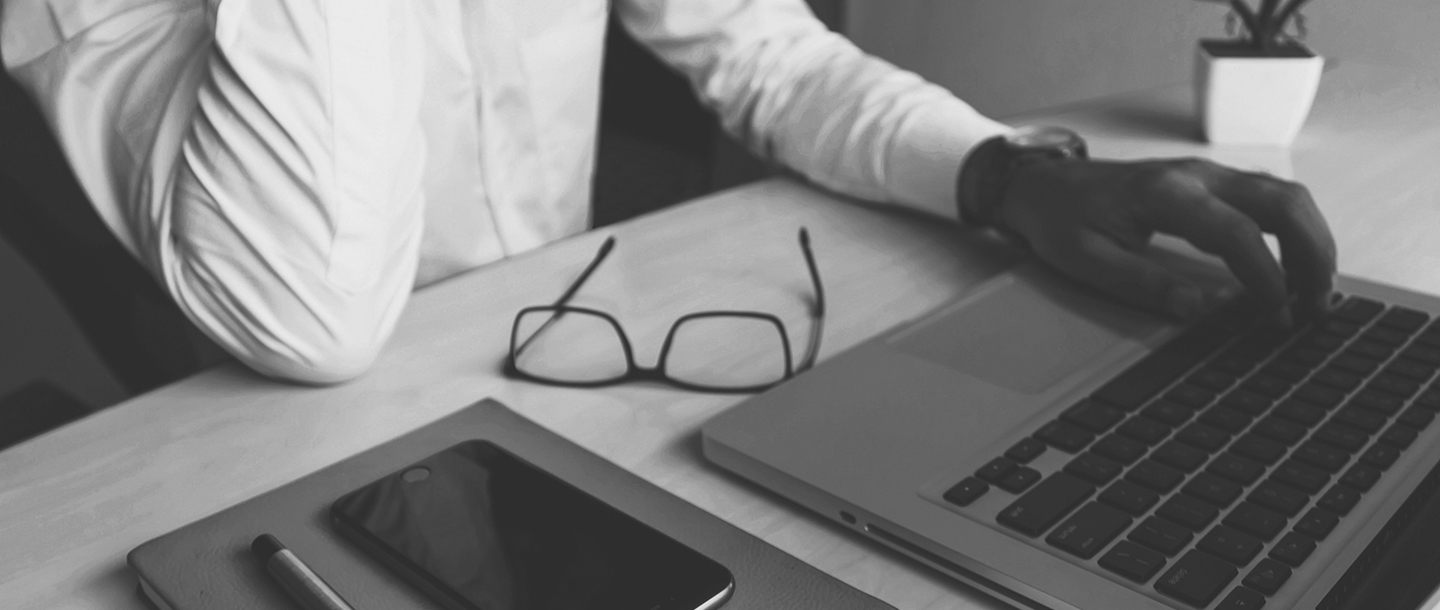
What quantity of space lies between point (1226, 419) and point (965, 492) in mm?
141

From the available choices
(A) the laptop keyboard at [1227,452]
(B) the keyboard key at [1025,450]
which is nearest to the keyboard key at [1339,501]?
(A) the laptop keyboard at [1227,452]

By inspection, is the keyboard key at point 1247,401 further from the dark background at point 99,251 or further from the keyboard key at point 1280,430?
the dark background at point 99,251

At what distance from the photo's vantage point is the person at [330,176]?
558mm

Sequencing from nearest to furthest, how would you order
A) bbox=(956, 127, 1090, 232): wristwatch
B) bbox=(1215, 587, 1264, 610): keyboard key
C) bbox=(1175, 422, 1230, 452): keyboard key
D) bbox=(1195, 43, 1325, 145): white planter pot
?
bbox=(1215, 587, 1264, 610): keyboard key
bbox=(1175, 422, 1230, 452): keyboard key
bbox=(956, 127, 1090, 232): wristwatch
bbox=(1195, 43, 1325, 145): white planter pot

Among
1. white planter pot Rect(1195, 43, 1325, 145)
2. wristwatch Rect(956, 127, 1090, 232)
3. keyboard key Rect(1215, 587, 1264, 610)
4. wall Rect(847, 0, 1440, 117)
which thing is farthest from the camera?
wall Rect(847, 0, 1440, 117)

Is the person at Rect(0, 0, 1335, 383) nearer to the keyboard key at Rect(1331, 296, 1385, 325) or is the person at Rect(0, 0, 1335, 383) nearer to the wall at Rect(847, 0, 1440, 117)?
the keyboard key at Rect(1331, 296, 1385, 325)

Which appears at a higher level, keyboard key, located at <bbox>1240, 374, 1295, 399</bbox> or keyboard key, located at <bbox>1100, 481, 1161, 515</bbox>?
keyboard key, located at <bbox>1100, 481, 1161, 515</bbox>

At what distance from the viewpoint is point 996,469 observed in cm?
44

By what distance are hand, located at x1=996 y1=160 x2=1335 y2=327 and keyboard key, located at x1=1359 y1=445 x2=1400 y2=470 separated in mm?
134

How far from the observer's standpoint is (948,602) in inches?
15.7

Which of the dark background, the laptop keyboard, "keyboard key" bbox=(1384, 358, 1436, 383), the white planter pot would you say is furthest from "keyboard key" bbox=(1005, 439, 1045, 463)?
the dark background

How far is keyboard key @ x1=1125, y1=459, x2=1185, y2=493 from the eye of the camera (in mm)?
423

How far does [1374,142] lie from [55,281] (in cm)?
128

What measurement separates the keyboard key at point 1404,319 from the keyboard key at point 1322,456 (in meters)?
0.17
